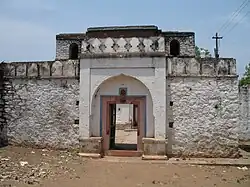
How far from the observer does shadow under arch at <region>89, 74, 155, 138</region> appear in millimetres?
10062

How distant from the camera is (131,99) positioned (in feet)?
33.6

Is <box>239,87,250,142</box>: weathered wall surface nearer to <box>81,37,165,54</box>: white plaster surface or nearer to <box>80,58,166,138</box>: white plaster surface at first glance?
<box>80,58,166,138</box>: white plaster surface

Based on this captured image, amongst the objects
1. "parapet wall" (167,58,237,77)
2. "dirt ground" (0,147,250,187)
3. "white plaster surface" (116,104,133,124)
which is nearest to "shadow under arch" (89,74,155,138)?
"parapet wall" (167,58,237,77)

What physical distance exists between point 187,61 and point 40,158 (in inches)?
232

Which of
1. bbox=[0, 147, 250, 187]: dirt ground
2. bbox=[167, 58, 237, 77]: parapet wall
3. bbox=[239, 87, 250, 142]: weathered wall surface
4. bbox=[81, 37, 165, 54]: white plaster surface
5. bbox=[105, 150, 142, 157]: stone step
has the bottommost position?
bbox=[0, 147, 250, 187]: dirt ground

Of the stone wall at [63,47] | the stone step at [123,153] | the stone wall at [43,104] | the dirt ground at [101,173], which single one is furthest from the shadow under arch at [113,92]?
the stone wall at [63,47]

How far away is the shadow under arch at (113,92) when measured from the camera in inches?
396

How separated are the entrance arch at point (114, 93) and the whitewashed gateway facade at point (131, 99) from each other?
4 centimetres

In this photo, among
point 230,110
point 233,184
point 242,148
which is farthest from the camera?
point 242,148

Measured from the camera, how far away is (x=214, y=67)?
32.2ft

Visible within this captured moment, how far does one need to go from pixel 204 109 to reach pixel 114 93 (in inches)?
127

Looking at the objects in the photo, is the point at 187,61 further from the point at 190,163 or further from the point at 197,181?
the point at 197,181

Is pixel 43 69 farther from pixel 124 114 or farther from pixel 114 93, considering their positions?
pixel 124 114

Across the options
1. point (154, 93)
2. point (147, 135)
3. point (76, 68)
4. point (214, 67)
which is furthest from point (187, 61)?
point (76, 68)
